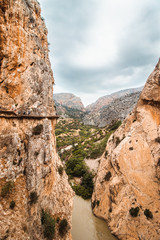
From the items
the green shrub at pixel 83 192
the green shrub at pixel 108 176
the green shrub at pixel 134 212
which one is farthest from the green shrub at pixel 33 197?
the green shrub at pixel 83 192

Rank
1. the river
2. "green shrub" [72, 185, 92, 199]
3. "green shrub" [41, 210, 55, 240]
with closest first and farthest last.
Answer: "green shrub" [41, 210, 55, 240], the river, "green shrub" [72, 185, 92, 199]

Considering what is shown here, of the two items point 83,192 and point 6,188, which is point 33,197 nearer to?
point 6,188

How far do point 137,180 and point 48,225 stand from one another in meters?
12.7

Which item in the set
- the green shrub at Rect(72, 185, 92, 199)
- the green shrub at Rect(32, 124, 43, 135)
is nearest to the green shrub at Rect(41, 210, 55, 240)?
the green shrub at Rect(32, 124, 43, 135)

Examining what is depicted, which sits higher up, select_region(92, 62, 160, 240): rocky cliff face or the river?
select_region(92, 62, 160, 240): rocky cliff face

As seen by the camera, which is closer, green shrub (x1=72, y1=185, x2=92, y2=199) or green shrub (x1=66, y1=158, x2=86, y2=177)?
green shrub (x1=72, y1=185, x2=92, y2=199)

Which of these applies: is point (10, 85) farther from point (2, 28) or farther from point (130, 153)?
point (130, 153)

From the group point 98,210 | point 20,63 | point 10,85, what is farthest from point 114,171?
point 20,63

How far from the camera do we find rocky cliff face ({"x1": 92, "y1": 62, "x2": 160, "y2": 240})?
14.0 meters

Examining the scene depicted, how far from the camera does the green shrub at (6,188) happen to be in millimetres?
9341

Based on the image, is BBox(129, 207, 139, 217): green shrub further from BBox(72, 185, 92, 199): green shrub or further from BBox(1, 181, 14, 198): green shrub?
BBox(1, 181, 14, 198): green shrub

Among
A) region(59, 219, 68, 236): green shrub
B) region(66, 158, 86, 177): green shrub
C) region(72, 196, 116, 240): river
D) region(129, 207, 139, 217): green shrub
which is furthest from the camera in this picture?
region(66, 158, 86, 177): green shrub

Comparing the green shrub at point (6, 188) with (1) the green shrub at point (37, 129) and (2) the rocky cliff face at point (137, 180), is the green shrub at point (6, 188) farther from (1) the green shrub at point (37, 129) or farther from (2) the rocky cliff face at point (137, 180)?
(2) the rocky cliff face at point (137, 180)

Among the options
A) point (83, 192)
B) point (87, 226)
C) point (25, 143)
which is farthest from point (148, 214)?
point (25, 143)
